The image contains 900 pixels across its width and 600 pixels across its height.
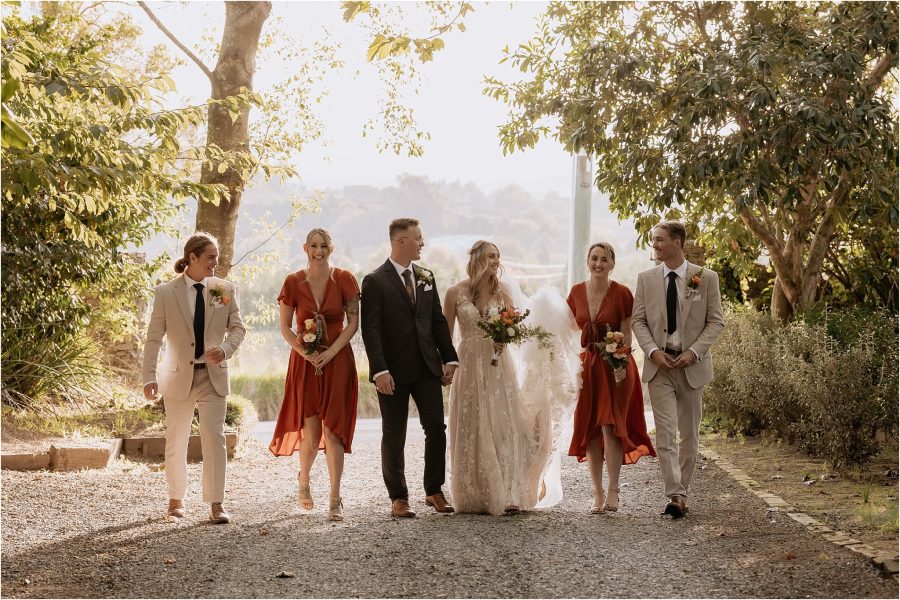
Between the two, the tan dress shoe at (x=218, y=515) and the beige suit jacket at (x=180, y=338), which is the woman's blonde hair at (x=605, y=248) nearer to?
the beige suit jacket at (x=180, y=338)

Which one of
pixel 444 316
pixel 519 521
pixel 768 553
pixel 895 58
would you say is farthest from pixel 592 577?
pixel 895 58

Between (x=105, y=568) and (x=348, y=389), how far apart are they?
2161mm

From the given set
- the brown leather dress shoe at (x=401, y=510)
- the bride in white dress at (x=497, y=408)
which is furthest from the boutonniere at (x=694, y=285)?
the brown leather dress shoe at (x=401, y=510)

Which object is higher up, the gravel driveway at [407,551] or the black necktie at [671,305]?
the black necktie at [671,305]

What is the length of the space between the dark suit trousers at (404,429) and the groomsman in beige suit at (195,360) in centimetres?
109

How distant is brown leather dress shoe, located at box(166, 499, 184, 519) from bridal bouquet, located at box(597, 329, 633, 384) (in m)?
3.07

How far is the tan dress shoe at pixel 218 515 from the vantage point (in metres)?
6.57

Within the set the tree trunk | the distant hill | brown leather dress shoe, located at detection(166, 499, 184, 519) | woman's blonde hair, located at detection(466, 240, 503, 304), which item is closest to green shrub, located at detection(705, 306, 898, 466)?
woman's blonde hair, located at detection(466, 240, 503, 304)

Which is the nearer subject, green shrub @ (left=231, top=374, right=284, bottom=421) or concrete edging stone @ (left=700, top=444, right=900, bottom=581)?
concrete edging stone @ (left=700, top=444, right=900, bottom=581)

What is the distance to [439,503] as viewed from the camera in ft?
22.8

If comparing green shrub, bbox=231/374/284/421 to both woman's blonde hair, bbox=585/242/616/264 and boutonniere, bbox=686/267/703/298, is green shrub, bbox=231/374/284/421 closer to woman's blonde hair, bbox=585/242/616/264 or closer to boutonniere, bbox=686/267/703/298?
woman's blonde hair, bbox=585/242/616/264

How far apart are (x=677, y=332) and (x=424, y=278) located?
5.85ft

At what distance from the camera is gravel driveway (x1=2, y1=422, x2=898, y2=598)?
4770mm

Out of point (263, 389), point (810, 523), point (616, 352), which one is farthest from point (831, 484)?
point (263, 389)
